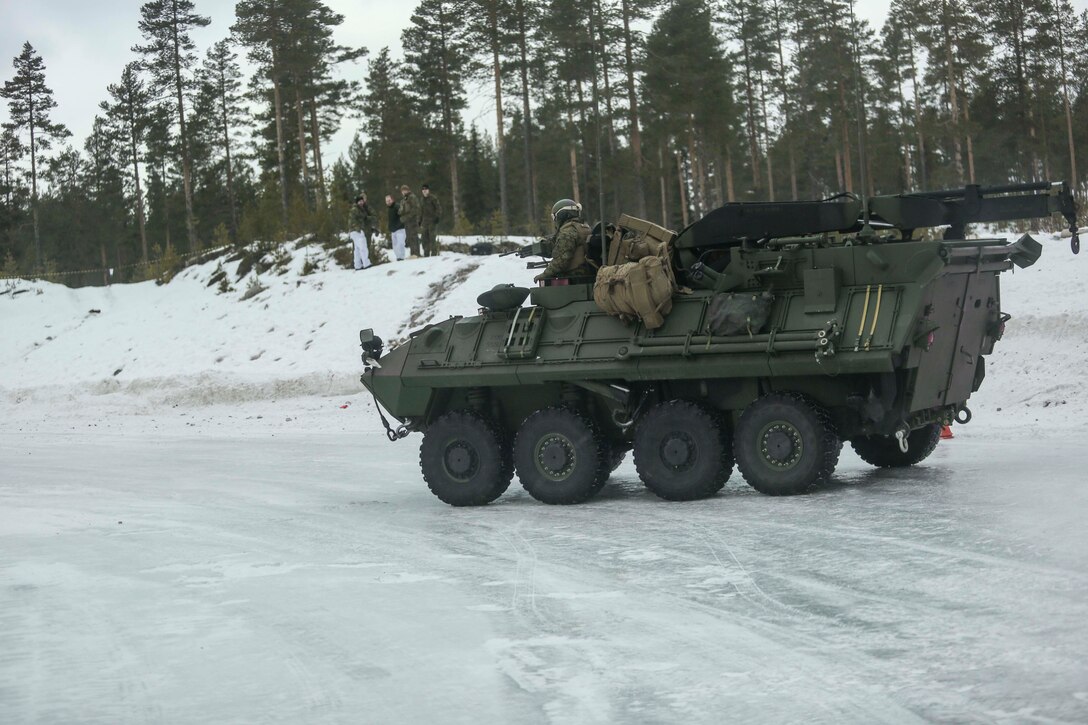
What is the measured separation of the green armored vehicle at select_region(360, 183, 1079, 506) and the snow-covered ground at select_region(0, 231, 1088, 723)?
452mm

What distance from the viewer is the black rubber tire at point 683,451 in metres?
10.4

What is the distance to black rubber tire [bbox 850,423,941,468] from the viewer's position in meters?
11.9

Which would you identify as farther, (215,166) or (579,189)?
(215,166)

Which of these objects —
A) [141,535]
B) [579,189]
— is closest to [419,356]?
[141,535]

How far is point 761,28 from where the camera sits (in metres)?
47.5

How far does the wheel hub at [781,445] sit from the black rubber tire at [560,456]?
57.2 inches

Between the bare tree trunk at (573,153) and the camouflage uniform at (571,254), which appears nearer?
the camouflage uniform at (571,254)

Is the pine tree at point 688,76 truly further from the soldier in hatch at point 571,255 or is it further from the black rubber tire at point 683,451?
the black rubber tire at point 683,451

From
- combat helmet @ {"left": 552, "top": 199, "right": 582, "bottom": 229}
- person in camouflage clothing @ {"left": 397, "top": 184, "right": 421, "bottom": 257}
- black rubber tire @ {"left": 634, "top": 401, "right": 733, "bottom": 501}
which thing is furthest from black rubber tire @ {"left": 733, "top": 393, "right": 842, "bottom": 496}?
person in camouflage clothing @ {"left": 397, "top": 184, "right": 421, "bottom": 257}

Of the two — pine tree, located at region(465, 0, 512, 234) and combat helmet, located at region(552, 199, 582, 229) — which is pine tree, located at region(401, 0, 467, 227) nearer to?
pine tree, located at region(465, 0, 512, 234)

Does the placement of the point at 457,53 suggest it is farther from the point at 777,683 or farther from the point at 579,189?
the point at 777,683

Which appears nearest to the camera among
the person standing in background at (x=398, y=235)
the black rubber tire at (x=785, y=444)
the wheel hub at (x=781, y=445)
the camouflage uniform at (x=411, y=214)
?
the black rubber tire at (x=785, y=444)

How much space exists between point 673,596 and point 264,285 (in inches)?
1057

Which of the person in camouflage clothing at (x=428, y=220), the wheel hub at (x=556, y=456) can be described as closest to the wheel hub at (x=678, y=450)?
the wheel hub at (x=556, y=456)
